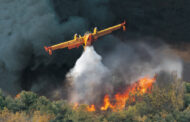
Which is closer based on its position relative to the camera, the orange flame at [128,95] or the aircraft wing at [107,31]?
the orange flame at [128,95]

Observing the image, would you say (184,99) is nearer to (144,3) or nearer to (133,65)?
(133,65)

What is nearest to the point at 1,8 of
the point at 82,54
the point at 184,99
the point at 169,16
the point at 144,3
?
the point at 82,54

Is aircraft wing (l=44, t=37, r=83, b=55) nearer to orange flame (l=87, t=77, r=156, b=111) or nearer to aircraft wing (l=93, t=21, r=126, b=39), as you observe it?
aircraft wing (l=93, t=21, r=126, b=39)

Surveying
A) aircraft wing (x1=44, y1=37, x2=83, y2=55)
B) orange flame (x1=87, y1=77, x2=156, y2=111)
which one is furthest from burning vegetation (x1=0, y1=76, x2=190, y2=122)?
aircraft wing (x1=44, y1=37, x2=83, y2=55)

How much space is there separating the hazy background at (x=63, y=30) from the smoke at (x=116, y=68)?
1075 mm

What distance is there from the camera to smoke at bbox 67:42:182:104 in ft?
254

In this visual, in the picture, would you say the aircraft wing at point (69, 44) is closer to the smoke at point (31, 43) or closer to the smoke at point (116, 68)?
the smoke at point (31, 43)

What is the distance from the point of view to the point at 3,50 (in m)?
78.3

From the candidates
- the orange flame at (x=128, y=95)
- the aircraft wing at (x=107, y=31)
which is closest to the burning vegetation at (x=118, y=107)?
the orange flame at (x=128, y=95)

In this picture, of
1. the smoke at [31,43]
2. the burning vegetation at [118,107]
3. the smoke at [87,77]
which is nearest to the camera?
the burning vegetation at [118,107]

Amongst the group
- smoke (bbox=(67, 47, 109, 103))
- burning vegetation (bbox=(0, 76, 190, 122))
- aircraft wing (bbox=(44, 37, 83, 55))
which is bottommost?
burning vegetation (bbox=(0, 76, 190, 122))

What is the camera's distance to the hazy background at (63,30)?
78000 mm

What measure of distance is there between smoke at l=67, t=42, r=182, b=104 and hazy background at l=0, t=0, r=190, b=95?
3.53ft

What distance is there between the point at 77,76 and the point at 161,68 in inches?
926
